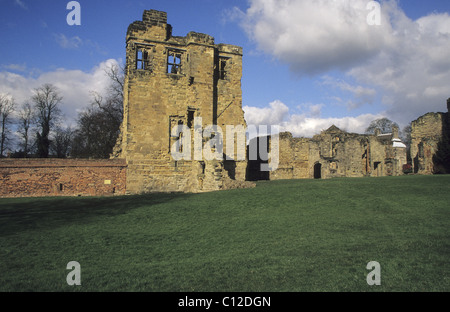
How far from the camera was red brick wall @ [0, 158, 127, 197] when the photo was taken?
704 inches

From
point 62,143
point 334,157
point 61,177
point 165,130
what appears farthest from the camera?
point 62,143

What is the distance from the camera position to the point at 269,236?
801 centimetres

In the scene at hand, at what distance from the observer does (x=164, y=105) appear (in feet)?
66.6

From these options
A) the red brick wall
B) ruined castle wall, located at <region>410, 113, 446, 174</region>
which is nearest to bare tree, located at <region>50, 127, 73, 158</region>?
the red brick wall

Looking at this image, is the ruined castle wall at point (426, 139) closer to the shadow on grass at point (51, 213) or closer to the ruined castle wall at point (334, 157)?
the ruined castle wall at point (334, 157)

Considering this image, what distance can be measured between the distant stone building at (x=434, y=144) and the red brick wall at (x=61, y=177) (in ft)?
92.0

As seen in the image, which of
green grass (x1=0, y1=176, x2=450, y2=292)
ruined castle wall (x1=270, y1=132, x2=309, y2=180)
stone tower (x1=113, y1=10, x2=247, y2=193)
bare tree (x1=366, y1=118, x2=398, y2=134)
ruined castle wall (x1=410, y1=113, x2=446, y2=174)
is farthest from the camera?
bare tree (x1=366, y1=118, x2=398, y2=134)

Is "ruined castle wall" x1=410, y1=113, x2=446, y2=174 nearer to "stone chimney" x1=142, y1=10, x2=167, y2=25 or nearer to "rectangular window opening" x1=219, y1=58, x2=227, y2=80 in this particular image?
"rectangular window opening" x1=219, y1=58, x2=227, y2=80

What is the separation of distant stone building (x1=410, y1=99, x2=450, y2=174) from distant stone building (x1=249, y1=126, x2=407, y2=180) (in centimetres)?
420

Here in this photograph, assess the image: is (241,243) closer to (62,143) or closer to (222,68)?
(222,68)

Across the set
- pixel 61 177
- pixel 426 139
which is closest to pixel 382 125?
pixel 426 139

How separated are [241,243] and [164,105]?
14601 millimetres

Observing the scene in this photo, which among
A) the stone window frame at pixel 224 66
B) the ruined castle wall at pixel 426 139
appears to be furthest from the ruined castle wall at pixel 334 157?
the stone window frame at pixel 224 66

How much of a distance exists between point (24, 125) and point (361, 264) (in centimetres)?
5146
